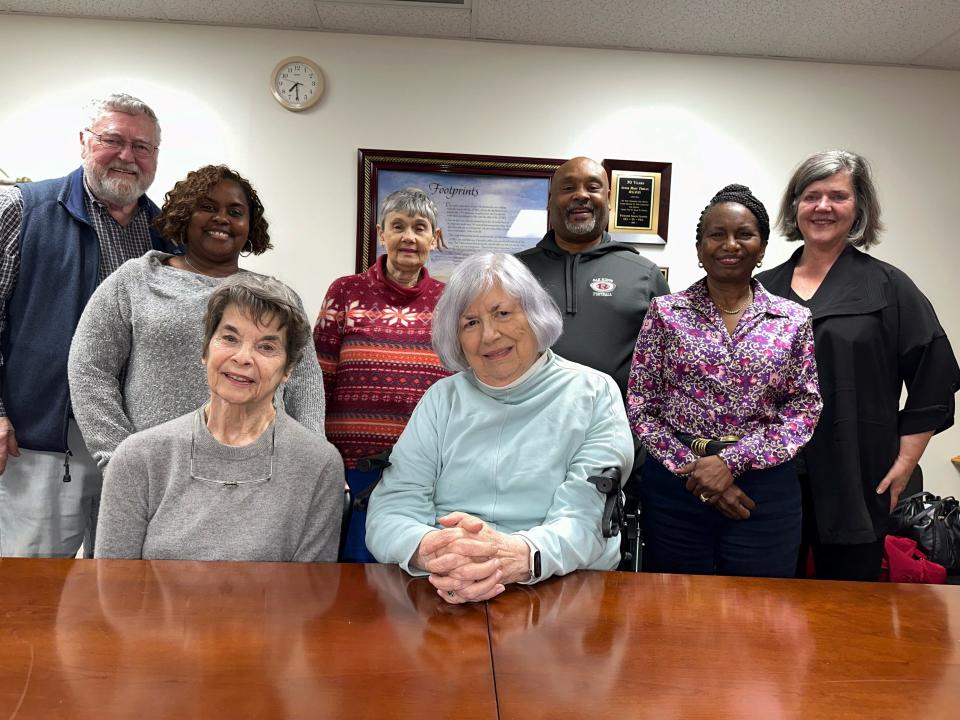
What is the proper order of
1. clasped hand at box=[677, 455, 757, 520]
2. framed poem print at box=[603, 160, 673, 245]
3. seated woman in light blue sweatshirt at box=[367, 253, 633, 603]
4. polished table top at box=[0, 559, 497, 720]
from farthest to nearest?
framed poem print at box=[603, 160, 673, 245]
clasped hand at box=[677, 455, 757, 520]
seated woman in light blue sweatshirt at box=[367, 253, 633, 603]
polished table top at box=[0, 559, 497, 720]

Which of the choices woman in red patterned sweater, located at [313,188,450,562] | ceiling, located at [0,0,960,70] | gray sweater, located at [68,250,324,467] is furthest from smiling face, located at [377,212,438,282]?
ceiling, located at [0,0,960,70]

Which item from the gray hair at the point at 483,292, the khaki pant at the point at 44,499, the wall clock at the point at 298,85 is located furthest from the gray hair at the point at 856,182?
the wall clock at the point at 298,85

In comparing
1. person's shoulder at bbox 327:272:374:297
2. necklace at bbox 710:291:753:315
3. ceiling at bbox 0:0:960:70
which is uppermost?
ceiling at bbox 0:0:960:70

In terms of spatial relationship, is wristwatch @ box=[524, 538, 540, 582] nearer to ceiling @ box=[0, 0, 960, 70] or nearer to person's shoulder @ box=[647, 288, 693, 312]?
person's shoulder @ box=[647, 288, 693, 312]

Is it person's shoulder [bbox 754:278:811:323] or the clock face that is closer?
person's shoulder [bbox 754:278:811:323]

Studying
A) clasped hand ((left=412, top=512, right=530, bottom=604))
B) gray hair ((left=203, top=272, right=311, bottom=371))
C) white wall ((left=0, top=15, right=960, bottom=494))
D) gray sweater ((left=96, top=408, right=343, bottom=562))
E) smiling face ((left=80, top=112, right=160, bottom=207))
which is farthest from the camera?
white wall ((left=0, top=15, right=960, bottom=494))

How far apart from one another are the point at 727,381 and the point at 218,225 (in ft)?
4.67

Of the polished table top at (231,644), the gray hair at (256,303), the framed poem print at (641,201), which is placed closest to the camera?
the polished table top at (231,644)

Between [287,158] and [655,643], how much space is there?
3.34m

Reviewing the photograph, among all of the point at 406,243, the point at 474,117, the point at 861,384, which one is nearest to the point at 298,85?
the point at 474,117

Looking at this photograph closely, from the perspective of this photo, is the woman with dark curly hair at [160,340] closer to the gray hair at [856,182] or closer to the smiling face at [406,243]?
the smiling face at [406,243]

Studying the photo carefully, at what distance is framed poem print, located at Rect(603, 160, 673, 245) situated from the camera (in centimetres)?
385

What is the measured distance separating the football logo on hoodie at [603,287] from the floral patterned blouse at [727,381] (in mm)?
283

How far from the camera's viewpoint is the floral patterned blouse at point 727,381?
1790 millimetres
